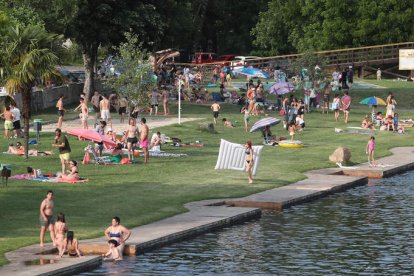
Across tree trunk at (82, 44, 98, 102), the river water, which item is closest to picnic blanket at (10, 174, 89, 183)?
the river water

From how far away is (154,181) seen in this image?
4203 cm

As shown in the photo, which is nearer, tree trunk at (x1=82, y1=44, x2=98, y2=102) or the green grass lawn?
the green grass lawn

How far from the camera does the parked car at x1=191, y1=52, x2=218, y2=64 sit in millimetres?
106387

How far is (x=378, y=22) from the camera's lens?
95938mm

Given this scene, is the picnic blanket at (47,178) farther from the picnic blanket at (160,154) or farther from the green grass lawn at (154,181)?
the picnic blanket at (160,154)

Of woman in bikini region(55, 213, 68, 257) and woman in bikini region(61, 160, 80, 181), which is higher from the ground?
woman in bikini region(61, 160, 80, 181)

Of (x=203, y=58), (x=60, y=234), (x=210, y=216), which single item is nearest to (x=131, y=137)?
(x=210, y=216)

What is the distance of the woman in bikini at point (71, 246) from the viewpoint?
2852cm

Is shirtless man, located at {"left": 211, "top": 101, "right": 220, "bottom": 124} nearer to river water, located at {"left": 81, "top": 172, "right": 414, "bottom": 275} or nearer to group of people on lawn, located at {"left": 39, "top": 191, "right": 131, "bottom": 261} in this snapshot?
river water, located at {"left": 81, "top": 172, "right": 414, "bottom": 275}

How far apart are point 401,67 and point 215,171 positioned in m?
52.4

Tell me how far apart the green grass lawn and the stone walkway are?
0.61 meters

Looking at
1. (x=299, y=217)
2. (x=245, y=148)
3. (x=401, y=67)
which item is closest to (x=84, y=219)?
(x=299, y=217)

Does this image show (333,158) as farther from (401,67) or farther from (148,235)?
(401,67)

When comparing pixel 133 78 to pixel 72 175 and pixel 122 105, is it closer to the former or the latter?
pixel 122 105
